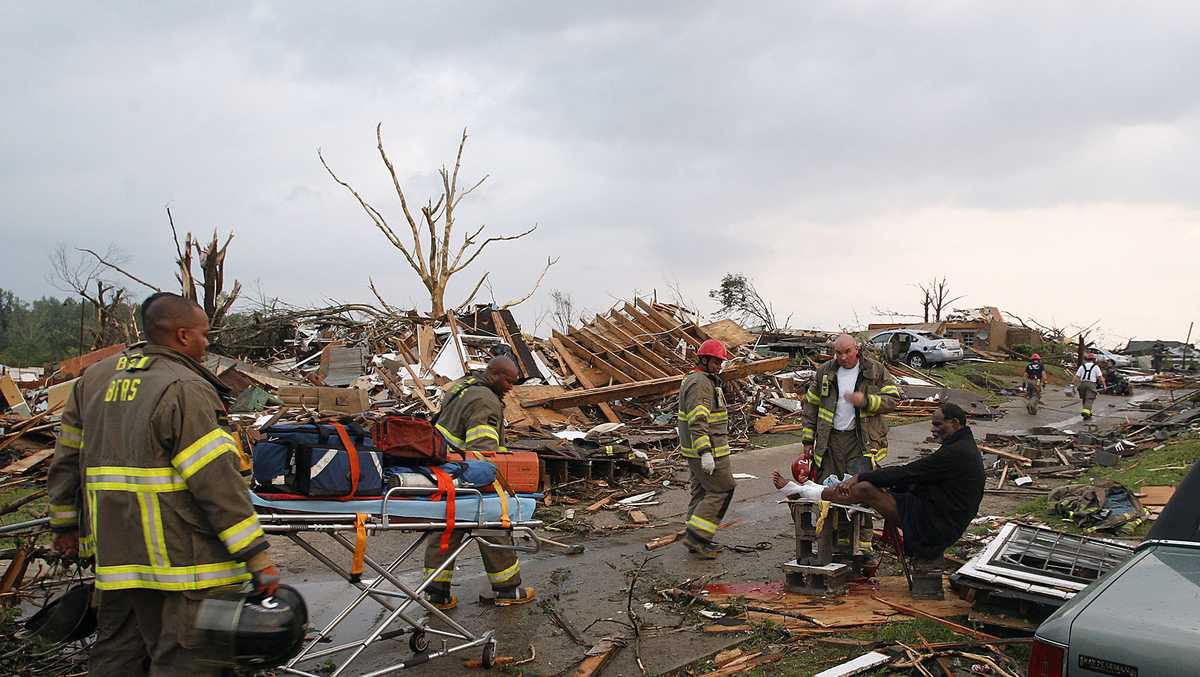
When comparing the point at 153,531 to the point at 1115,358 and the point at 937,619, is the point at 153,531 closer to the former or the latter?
the point at 937,619

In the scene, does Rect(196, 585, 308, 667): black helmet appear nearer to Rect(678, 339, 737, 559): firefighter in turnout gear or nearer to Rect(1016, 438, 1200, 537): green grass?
Rect(678, 339, 737, 559): firefighter in turnout gear

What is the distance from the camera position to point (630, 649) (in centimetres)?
523

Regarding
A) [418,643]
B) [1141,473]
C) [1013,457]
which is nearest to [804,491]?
[418,643]

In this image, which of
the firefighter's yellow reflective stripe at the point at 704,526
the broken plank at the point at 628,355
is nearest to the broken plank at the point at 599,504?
the firefighter's yellow reflective stripe at the point at 704,526

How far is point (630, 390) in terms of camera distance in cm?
1606

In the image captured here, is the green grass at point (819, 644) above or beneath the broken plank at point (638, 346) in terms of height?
beneath

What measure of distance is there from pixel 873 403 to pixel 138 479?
562cm

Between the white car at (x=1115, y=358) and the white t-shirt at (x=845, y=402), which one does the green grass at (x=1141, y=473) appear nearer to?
the white t-shirt at (x=845, y=402)

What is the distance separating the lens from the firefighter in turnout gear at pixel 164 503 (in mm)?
3277

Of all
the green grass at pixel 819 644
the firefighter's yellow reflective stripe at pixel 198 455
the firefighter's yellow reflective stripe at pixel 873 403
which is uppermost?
the firefighter's yellow reflective stripe at pixel 198 455

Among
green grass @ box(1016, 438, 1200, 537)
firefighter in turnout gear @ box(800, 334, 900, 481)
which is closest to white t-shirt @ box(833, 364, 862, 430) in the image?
firefighter in turnout gear @ box(800, 334, 900, 481)

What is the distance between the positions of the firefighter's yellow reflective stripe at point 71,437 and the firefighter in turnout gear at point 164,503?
0.97 feet

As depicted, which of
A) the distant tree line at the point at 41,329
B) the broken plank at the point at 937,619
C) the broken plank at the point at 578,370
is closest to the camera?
the broken plank at the point at 937,619

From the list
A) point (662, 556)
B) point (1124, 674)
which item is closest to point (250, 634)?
point (1124, 674)
